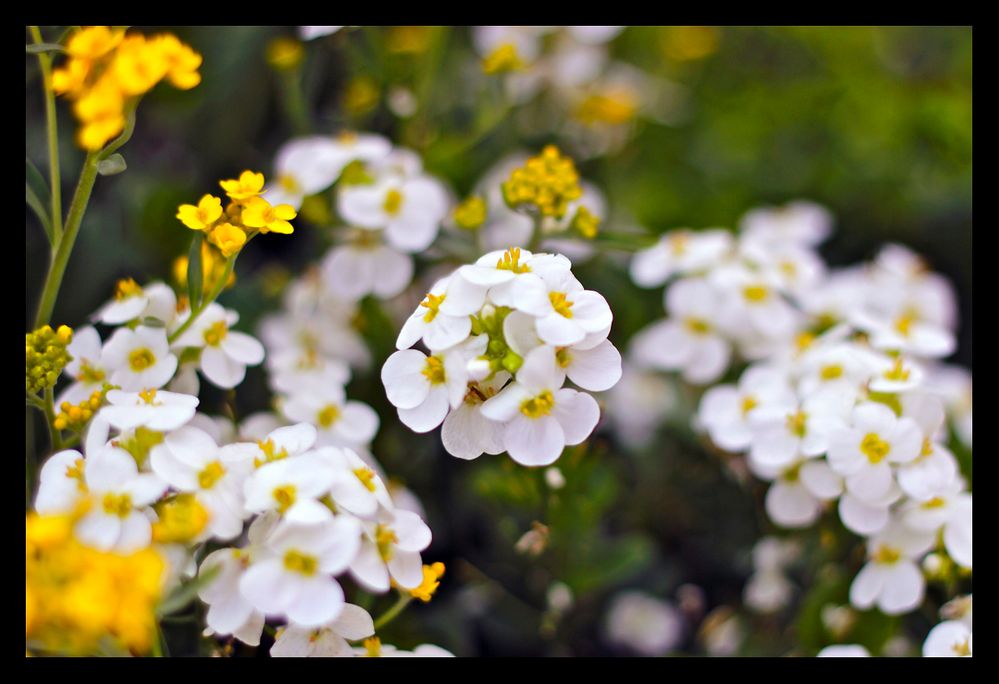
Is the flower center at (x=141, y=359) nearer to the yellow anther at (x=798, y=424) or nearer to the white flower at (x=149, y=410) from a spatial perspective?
the white flower at (x=149, y=410)

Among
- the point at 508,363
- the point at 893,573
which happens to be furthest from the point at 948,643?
the point at 508,363

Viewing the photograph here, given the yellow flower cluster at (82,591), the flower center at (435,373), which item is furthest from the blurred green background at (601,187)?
the yellow flower cluster at (82,591)

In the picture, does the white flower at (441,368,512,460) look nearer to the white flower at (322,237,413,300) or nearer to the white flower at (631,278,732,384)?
the white flower at (322,237,413,300)

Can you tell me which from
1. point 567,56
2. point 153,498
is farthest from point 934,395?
point 567,56

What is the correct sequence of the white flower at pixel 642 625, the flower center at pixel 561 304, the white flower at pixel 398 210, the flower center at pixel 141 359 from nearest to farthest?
the flower center at pixel 561 304 → the flower center at pixel 141 359 → the white flower at pixel 398 210 → the white flower at pixel 642 625

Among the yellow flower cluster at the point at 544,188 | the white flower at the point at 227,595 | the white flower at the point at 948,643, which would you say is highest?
the yellow flower cluster at the point at 544,188
